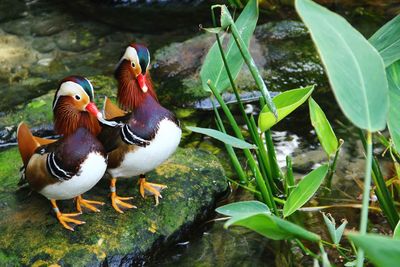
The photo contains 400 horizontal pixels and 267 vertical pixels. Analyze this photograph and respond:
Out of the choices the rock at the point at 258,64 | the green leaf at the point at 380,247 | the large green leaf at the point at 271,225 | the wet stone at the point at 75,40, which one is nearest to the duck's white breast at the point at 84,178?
the large green leaf at the point at 271,225

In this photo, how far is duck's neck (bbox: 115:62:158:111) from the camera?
9.68 ft

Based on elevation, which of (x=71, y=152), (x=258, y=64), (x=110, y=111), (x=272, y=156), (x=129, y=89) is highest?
(x=129, y=89)

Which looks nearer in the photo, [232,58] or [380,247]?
[380,247]

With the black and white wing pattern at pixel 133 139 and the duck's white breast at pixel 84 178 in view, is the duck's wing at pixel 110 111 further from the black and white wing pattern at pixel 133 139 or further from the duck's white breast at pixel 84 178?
the duck's white breast at pixel 84 178

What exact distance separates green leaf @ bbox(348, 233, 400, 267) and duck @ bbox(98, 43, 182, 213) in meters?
1.57

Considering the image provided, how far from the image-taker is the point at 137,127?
9.52 feet

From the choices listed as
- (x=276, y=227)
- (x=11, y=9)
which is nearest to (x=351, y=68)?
(x=276, y=227)

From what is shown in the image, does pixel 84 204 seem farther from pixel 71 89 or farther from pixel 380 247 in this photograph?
pixel 380 247

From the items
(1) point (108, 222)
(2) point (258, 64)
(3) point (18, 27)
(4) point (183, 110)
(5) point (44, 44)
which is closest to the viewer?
(1) point (108, 222)

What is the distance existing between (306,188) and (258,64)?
92.4 inches

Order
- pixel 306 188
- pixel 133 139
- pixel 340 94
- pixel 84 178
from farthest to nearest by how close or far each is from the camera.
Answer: pixel 133 139
pixel 84 178
pixel 306 188
pixel 340 94

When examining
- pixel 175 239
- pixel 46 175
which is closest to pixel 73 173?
pixel 46 175

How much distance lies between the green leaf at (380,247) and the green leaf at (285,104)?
4.07ft

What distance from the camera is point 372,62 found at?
1.78 m
